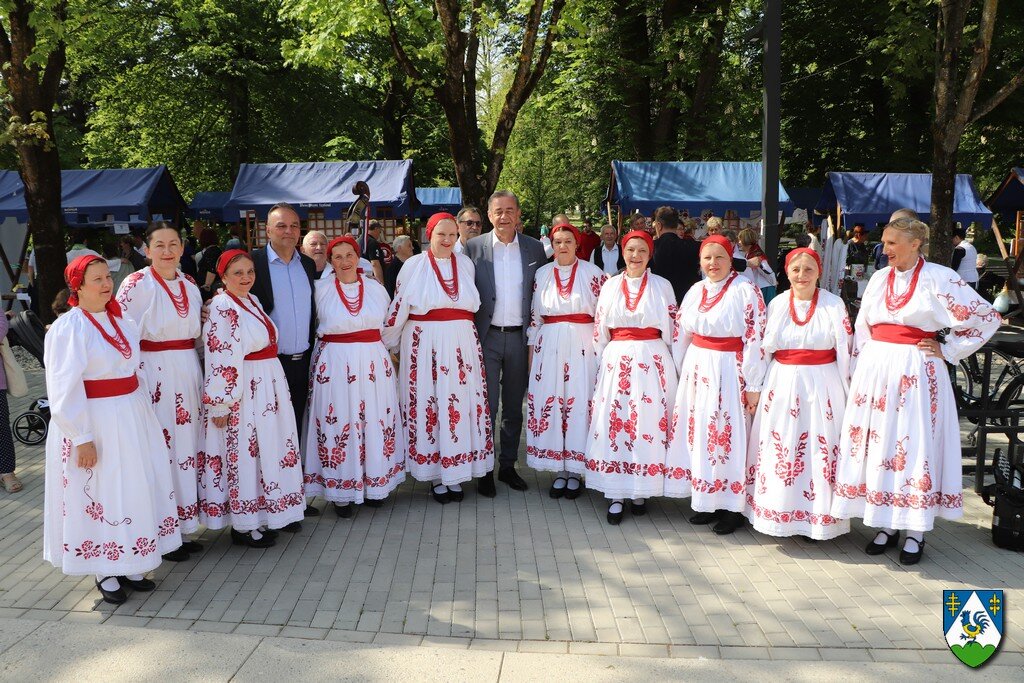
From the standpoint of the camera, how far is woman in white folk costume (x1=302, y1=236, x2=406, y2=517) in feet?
18.8

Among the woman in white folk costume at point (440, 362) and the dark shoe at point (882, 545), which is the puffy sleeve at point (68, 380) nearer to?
the woman in white folk costume at point (440, 362)

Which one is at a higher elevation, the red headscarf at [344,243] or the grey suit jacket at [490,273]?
the red headscarf at [344,243]

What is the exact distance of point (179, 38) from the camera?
26016mm

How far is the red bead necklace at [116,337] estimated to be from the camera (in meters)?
4.34

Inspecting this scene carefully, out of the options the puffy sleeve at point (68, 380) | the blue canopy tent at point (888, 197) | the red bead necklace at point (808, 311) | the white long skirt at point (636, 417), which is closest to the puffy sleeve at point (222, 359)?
the puffy sleeve at point (68, 380)

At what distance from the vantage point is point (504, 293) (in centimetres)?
632

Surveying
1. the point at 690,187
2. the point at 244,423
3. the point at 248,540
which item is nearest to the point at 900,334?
the point at 244,423

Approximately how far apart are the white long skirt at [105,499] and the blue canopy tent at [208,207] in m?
22.1

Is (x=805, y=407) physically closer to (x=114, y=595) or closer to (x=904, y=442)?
(x=904, y=442)

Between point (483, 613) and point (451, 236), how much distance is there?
8.93 ft

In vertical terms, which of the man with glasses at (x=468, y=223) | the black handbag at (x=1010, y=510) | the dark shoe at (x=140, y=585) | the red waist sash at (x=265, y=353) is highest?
the man with glasses at (x=468, y=223)

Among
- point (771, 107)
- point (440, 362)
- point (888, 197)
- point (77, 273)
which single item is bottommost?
point (440, 362)

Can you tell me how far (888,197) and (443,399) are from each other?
15810 mm

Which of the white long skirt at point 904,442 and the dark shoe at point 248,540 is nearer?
the white long skirt at point 904,442
